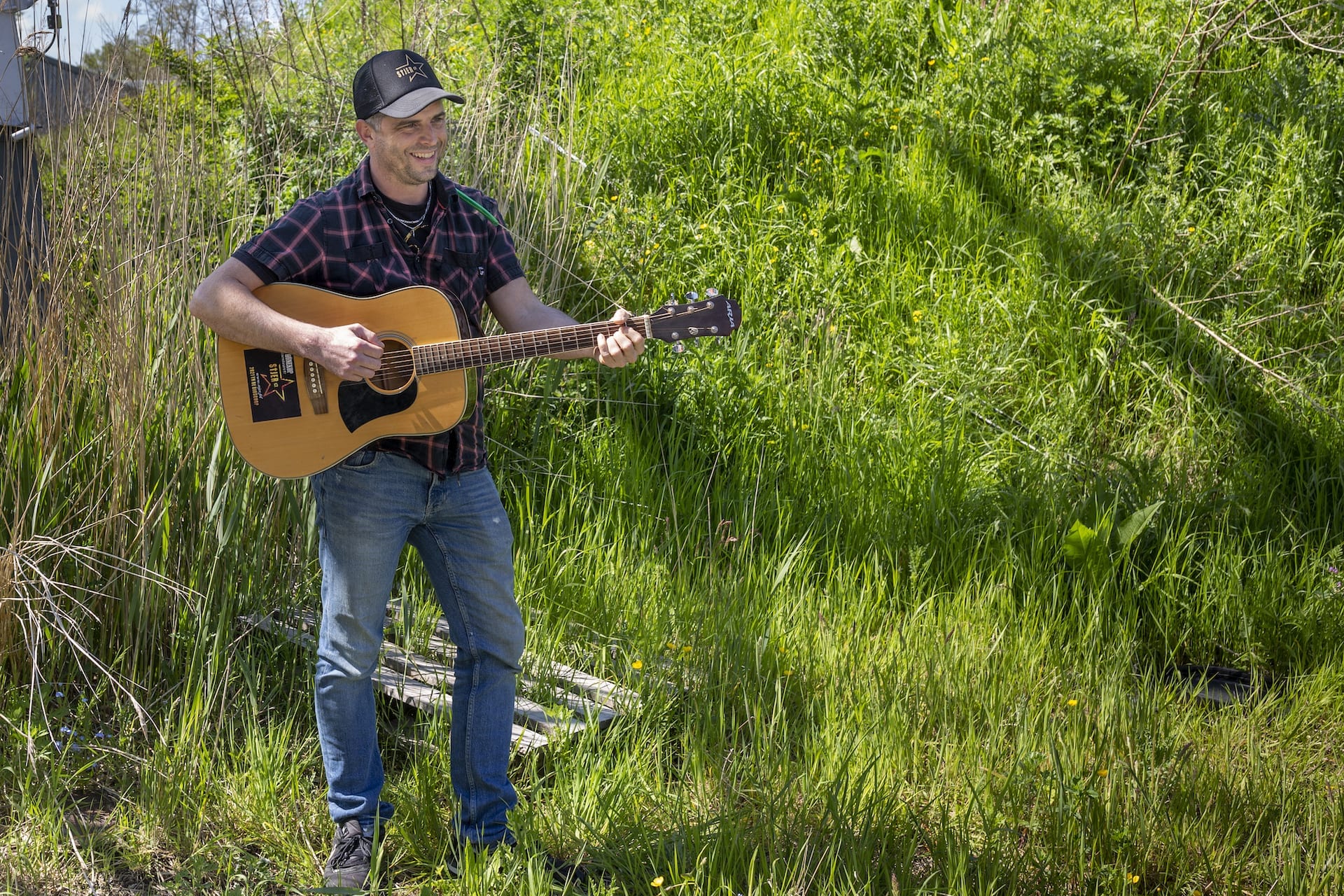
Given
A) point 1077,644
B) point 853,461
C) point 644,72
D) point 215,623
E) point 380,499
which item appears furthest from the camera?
point 644,72

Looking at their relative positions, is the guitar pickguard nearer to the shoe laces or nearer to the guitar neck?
the guitar neck

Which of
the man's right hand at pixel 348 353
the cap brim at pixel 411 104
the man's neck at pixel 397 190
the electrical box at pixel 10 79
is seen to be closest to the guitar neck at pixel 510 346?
the man's right hand at pixel 348 353

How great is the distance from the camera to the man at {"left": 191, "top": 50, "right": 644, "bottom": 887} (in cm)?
262

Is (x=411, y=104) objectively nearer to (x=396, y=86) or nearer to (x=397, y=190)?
(x=396, y=86)

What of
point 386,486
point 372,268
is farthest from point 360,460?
point 372,268

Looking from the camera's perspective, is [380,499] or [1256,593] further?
[1256,593]

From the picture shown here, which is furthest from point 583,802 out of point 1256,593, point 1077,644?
point 1256,593

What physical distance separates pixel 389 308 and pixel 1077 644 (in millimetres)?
2528

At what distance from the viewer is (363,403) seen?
2.70 m

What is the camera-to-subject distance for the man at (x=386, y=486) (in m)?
2.62

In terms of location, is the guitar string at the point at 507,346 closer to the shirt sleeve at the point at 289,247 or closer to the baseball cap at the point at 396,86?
the shirt sleeve at the point at 289,247

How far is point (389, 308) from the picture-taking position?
2.72 m

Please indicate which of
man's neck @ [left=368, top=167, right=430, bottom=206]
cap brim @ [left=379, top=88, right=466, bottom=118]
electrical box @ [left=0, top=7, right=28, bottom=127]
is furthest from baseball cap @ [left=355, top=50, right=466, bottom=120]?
electrical box @ [left=0, top=7, right=28, bottom=127]

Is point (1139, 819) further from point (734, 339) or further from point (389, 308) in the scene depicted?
point (734, 339)
